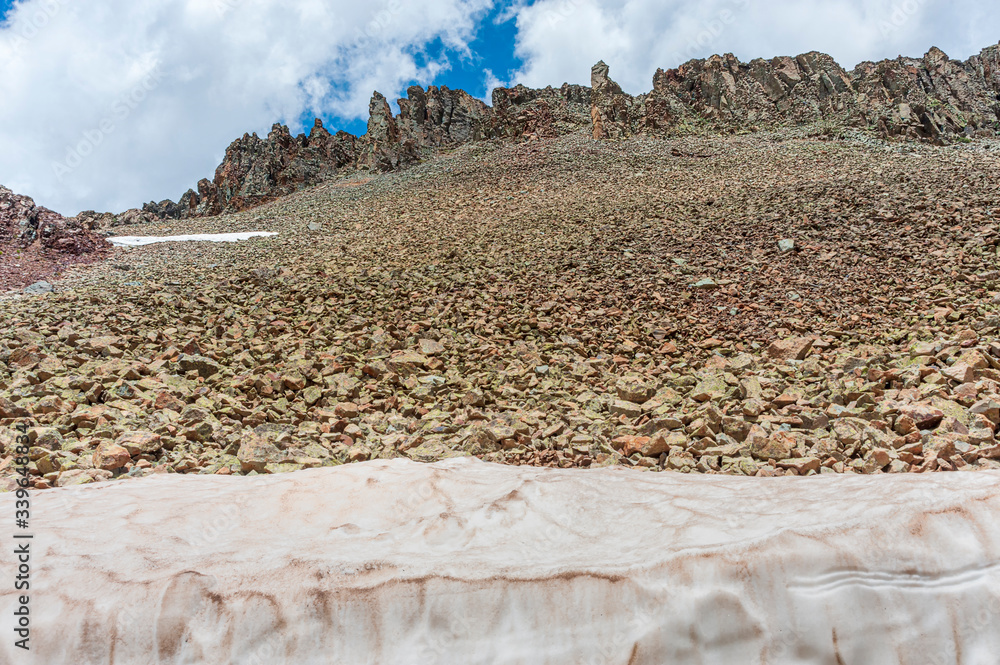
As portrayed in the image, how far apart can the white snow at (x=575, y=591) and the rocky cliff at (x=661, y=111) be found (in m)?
33.5

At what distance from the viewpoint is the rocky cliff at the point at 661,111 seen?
3180 centimetres

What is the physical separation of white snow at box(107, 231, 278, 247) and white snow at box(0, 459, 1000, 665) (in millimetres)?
18032

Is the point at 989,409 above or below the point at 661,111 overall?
below

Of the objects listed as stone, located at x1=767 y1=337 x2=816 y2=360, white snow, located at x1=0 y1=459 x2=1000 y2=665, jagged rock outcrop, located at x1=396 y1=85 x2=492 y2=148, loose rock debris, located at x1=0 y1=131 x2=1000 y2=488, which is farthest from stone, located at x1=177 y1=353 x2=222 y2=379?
jagged rock outcrop, located at x1=396 y1=85 x2=492 y2=148

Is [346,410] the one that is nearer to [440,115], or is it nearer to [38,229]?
[38,229]

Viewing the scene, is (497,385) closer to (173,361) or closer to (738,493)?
(738,493)

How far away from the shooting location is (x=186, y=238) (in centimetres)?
1908

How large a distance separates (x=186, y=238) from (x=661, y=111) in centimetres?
3231

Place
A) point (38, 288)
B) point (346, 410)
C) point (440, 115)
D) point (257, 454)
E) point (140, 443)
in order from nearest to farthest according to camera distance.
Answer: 1. point (140, 443)
2. point (257, 454)
3. point (346, 410)
4. point (38, 288)
5. point (440, 115)

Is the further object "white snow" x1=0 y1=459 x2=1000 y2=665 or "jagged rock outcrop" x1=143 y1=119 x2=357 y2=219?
"jagged rock outcrop" x1=143 y1=119 x2=357 y2=219

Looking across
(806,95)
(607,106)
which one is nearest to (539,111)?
(607,106)

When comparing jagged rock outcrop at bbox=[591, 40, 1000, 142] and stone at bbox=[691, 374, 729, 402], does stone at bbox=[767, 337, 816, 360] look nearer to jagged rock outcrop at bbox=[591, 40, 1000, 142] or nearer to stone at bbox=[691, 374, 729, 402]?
stone at bbox=[691, 374, 729, 402]

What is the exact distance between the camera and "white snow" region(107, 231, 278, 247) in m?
18.4

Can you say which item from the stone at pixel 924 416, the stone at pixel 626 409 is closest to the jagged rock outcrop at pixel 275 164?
the stone at pixel 626 409
